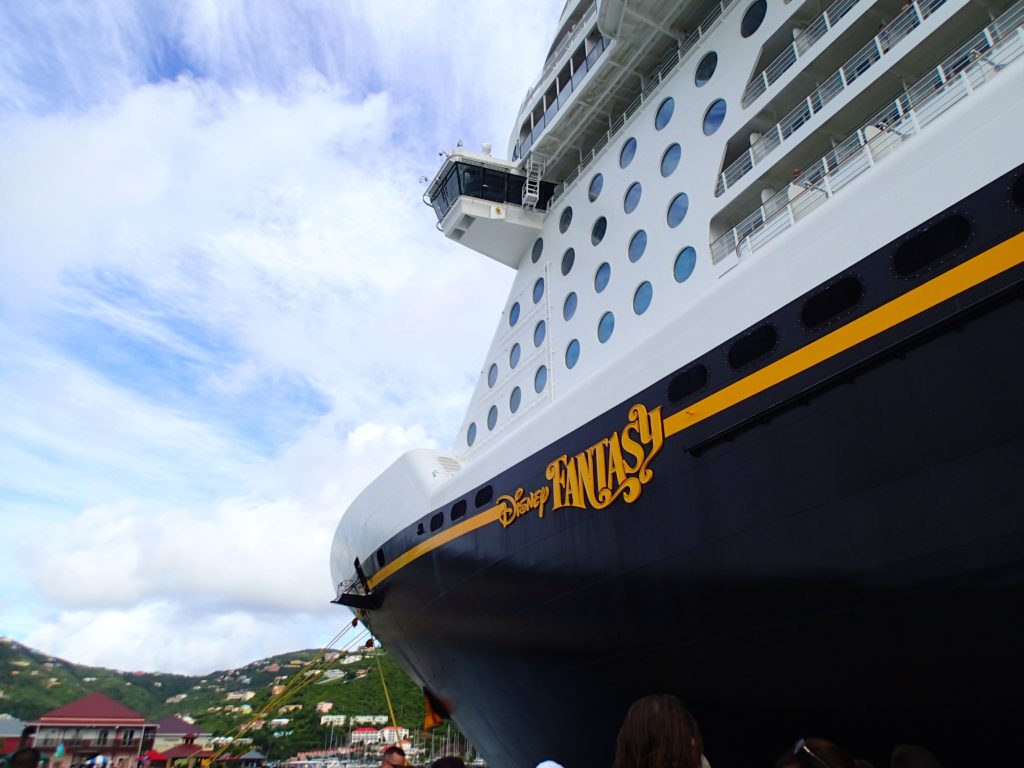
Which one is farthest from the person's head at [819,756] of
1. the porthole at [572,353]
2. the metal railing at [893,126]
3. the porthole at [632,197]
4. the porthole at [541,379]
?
the porthole at [541,379]

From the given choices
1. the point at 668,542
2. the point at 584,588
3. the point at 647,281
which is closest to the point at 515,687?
the point at 584,588

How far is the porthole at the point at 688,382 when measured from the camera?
6129 millimetres

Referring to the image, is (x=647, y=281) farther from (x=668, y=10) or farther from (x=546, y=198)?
(x=546, y=198)

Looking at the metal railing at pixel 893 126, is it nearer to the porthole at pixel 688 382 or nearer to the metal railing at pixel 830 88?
the metal railing at pixel 830 88

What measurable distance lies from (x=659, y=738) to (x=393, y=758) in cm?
182

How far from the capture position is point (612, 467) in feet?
22.6

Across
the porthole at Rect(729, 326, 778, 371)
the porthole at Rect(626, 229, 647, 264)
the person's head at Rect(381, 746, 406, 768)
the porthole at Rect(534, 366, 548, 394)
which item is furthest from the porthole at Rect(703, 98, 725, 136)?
the person's head at Rect(381, 746, 406, 768)

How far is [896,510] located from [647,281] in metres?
4.75

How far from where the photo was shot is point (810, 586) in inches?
194

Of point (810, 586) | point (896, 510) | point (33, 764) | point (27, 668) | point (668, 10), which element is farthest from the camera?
point (27, 668)

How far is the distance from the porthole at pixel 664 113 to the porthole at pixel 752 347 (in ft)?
16.0

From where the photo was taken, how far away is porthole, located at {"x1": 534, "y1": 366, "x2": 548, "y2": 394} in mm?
10570

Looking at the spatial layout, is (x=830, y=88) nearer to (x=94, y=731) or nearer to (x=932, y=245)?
(x=932, y=245)

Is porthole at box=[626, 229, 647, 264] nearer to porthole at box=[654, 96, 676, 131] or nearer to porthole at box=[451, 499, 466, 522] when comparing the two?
porthole at box=[654, 96, 676, 131]
